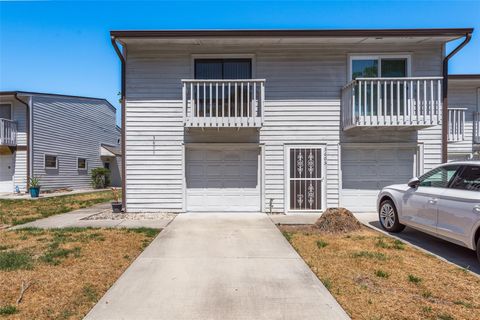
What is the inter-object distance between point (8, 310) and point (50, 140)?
16611 mm

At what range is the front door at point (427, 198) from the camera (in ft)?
16.3

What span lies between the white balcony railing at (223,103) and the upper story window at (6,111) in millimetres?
13514

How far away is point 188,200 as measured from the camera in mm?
8539

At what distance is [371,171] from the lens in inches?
338

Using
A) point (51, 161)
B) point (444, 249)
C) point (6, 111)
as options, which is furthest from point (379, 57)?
point (6, 111)

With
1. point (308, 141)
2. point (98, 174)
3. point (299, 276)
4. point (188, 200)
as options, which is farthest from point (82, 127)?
point (299, 276)

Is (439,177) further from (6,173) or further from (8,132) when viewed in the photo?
(6,173)

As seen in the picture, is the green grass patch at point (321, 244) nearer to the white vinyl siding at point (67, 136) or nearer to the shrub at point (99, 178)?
the white vinyl siding at point (67, 136)

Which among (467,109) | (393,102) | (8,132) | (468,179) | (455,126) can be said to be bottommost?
(468,179)

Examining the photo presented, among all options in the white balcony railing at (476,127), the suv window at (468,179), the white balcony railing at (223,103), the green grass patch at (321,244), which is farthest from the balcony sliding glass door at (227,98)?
the white balcony railing at (476,127)

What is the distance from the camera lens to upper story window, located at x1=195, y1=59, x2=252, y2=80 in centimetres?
852

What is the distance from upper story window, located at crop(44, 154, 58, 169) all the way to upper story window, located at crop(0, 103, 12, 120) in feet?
9.19

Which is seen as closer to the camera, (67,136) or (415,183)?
(415,183)

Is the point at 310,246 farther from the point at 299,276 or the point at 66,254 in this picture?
the point at 66,254
